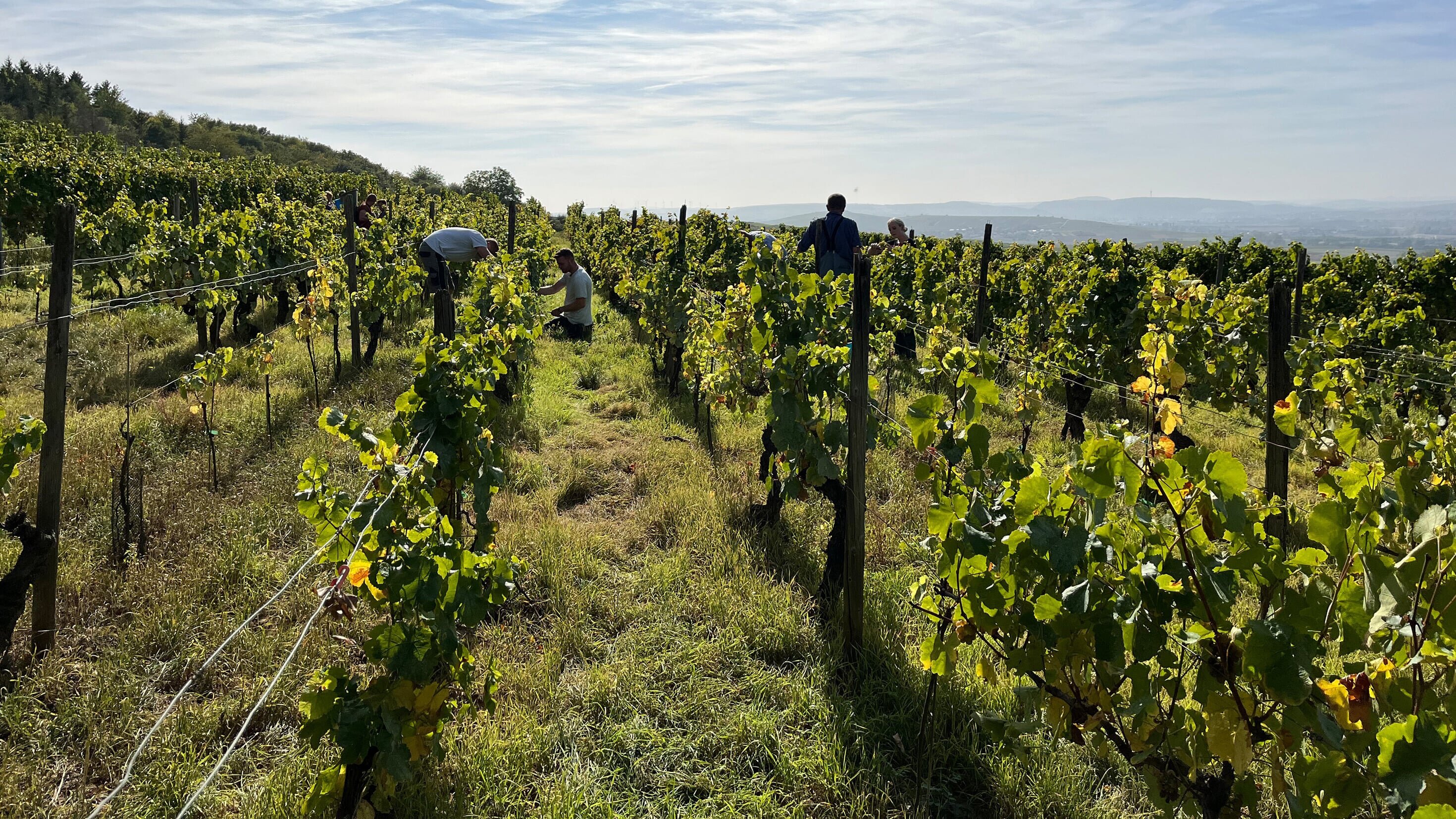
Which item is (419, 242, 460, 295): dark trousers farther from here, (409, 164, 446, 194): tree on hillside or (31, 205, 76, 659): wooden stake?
(409, 164, 446, 194): tree on hillside

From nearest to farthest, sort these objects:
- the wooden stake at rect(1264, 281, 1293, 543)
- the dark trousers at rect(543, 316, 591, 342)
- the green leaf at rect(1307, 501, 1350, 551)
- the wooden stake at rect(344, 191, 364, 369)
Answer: the green leaf at rect(1307, 501, 1350, 551), the wooden stake at rect(1264, 281, 1293, 543), the wooden stake at rect(344, 191, 364, 369), the dark trousers at rect(543, 316, 591, 342)

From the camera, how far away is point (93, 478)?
4.84 meters

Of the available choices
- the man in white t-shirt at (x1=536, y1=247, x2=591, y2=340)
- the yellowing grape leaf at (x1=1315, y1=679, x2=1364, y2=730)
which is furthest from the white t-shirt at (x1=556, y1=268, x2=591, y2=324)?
the yellowing grape leaf at (x1=1315, y1=679, x2=1364, y2=730)

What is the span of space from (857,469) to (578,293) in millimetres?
7085

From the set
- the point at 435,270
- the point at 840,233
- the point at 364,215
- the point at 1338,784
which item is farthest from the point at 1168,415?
the point at 364,215

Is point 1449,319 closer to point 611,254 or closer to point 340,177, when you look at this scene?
point 611,254

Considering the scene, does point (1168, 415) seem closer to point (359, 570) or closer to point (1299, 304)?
point (359, 570)

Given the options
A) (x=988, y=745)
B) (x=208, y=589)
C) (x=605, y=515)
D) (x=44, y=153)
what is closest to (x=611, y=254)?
(x=605, y=515)

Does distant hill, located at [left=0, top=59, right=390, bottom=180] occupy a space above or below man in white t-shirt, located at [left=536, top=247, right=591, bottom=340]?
above

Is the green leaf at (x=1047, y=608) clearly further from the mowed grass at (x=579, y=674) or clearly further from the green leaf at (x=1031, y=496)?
the mowed grass at (x=579, y=674)

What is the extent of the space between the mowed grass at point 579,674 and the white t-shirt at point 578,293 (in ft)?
15.0

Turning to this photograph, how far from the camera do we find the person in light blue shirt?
25.7ft

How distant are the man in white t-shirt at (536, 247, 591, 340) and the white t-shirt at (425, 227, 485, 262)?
0.98 m

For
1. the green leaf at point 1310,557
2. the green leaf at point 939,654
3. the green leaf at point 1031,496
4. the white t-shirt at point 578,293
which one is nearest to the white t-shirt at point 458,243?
the white t-shirt at point 578,293
